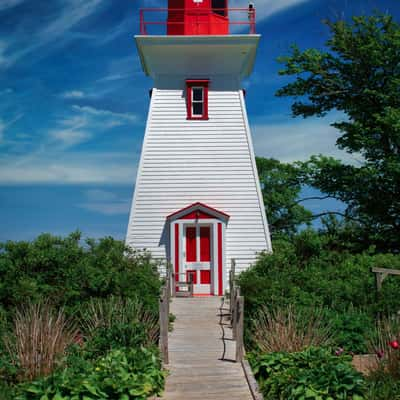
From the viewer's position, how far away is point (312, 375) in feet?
26.4

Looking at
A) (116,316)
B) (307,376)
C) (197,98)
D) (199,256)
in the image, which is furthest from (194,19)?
(307,376)

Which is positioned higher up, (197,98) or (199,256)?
(197,98)

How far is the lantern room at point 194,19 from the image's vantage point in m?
19.4

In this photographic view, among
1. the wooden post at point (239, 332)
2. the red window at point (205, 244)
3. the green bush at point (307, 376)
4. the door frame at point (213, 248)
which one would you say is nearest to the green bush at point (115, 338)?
the wooden post at point (239, 332)

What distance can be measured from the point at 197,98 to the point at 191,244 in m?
5.58

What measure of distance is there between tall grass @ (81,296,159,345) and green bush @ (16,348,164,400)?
209cm

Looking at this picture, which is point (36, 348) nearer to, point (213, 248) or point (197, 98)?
point (213, 248)

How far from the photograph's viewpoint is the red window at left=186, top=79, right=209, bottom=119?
19562mm

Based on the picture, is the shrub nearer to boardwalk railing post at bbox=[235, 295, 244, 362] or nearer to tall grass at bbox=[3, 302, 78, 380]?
boardwalk railing post at bbox=[235, 295, 244, 362]

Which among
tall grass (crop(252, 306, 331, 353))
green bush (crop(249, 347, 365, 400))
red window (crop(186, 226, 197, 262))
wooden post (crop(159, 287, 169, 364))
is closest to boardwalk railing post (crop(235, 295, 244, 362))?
tall grass (crop(252, 306, 331, 353))

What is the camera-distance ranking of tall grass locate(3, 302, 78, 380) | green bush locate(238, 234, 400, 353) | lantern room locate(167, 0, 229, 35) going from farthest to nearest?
lantern room locate(167, 0, 229, 35), green bush locate(238, 234, 400, 353), tall grass locate(3, 302, 78, 380)

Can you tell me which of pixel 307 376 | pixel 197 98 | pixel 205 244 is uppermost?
pixel 197 98

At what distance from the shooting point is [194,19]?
19.5 m

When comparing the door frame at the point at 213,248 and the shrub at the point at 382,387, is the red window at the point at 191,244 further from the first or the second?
the shrub at the point at 382,387
